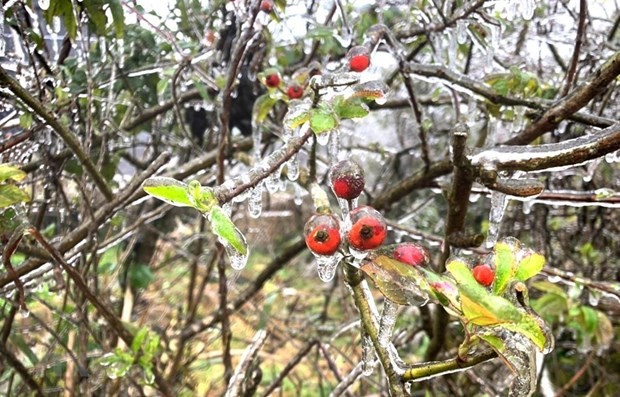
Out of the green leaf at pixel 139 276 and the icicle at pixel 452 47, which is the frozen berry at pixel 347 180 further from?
the green leaf at pixel 139 276

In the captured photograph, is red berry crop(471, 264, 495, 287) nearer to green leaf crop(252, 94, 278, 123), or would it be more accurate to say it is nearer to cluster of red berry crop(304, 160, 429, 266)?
cluster of red berry crop(304, 160, 429, 266)

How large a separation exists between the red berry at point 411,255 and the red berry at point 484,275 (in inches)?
2.1

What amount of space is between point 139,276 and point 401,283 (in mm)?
1856

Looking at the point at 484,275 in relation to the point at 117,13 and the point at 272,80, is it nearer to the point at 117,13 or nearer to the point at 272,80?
the point at 272,80

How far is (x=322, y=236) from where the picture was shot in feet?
1.90

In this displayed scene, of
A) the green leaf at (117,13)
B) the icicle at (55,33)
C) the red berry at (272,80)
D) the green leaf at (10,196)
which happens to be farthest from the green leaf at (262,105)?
the green leaf at (10,196)

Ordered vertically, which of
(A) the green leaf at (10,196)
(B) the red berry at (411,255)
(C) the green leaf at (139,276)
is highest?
(A) the green leaf at (10,196)

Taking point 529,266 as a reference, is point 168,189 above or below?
above

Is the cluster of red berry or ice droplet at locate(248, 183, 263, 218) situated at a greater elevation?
the cluster of red berry

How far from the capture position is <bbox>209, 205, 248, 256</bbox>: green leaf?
1.90 feet

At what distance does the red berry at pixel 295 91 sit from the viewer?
1051 millimetres

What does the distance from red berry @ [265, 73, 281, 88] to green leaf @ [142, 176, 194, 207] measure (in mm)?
541

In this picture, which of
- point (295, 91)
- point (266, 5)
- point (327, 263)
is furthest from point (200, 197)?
point (266, 5)

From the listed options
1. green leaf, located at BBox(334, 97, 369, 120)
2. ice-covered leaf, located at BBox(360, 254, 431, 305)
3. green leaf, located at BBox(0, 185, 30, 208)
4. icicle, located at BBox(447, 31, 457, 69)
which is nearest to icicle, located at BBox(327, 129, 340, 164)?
green leaf, located at BBox(334, 97, 369, 120)
